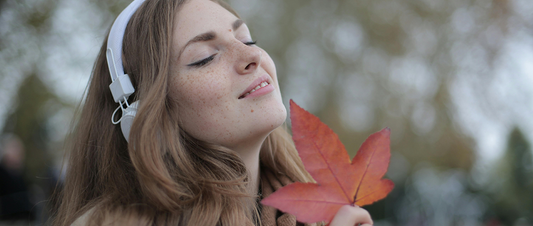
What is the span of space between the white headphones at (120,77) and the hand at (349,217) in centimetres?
85

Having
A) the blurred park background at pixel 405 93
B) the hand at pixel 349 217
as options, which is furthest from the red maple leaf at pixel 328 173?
the blurred park background at pixel 405 93

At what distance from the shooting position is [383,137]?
32.2 inches

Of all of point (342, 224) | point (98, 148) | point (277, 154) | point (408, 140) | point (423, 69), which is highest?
point (342, 224)

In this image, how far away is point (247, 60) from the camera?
1.24 m

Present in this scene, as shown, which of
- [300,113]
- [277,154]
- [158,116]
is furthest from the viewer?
[277,154]

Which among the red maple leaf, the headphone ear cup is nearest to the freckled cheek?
the headphone ear cup

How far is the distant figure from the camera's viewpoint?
5.52m

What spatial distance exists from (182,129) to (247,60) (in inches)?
15.1

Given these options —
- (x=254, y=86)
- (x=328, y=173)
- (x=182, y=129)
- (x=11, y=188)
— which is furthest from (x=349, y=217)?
(x=11, y=188)

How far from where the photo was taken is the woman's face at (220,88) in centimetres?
120

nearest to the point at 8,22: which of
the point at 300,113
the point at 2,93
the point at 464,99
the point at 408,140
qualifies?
the point at 2,93

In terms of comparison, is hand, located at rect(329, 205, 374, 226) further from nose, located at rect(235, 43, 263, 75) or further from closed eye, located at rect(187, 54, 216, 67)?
closed eye, located at rect(187, 54, 216, 67)

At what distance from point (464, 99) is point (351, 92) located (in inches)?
101

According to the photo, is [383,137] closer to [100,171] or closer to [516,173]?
[100,171]
